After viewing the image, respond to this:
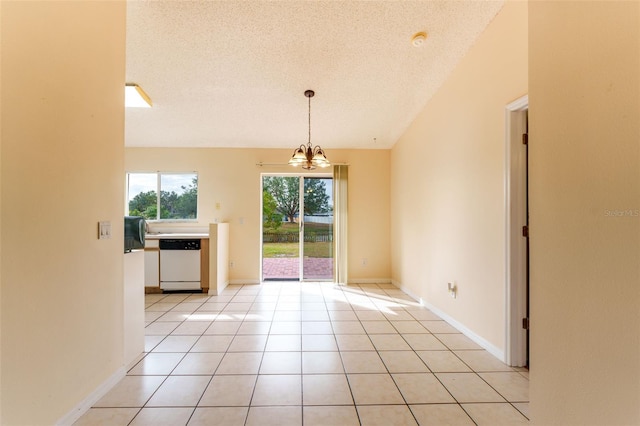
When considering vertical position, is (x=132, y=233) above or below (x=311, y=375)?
above

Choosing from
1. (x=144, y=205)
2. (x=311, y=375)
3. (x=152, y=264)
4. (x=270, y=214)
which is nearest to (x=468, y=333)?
(x=311, y=375)

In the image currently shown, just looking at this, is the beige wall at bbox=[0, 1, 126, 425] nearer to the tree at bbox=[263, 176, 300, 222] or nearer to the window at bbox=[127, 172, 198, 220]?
the window at bbox=[127, 172, 198, 220]

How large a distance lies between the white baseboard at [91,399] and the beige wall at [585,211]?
2.30m

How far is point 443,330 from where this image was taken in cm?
277

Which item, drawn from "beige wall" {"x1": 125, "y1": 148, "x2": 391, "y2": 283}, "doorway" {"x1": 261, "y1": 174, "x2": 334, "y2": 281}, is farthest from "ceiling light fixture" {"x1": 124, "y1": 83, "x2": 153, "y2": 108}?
"doorway" {"x1": 261, "y1": 174, "x2": 334, "y2": 281}

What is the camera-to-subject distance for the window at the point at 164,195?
15.5ft

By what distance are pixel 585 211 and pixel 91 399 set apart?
2647 mm

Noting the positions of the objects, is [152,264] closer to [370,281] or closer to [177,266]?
[177,266]

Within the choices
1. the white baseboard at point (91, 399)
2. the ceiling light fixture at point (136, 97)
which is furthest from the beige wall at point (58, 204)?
the ceiling light fixture at point (136, 97)

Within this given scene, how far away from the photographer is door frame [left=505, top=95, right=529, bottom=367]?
210cm

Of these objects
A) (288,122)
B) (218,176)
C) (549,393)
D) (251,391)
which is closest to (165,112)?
(218,176)

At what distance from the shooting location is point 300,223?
491cm

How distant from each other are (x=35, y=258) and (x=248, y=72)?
96.1 inches

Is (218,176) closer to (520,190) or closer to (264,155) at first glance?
(264,155)
